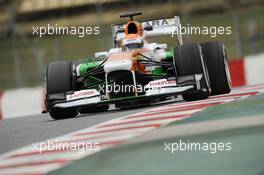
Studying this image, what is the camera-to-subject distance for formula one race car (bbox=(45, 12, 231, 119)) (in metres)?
10.3

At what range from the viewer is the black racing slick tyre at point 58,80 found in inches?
421

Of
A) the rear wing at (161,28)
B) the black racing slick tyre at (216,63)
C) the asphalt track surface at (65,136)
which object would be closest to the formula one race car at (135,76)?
the black racing slick tyre at (216,63)

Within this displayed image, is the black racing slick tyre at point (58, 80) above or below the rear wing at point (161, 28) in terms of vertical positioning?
below

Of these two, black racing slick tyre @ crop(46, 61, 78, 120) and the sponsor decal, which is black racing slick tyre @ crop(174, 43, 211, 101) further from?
black racing slick tyre @ crop(46, 61, 78, 120)

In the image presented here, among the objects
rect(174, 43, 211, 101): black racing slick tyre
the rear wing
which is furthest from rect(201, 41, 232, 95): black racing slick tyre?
the rear wing

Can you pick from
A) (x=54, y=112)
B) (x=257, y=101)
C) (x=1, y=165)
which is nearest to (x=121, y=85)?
(x=54, y=112)

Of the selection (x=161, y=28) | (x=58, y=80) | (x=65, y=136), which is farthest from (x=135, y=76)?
(x=65, y=136)

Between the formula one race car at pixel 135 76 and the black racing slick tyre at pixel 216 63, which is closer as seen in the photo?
the formula one race car at pixel 135 76

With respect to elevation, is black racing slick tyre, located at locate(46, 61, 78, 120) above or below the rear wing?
below

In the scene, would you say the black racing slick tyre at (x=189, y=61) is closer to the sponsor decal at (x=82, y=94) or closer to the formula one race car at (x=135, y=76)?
the formula one race car at (x=135, y=76)

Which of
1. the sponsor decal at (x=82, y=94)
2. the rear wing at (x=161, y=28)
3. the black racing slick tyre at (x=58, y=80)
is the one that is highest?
the rear wing at (x=161, y=28)

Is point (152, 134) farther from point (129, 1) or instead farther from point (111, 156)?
point (129, 1)

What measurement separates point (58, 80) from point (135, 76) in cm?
108

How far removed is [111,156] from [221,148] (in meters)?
0.72
